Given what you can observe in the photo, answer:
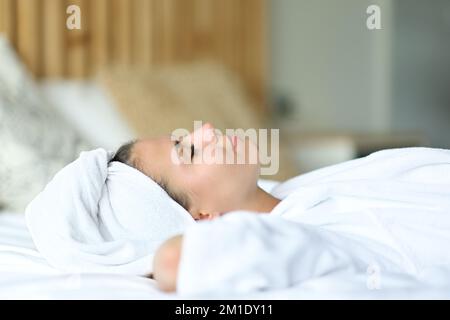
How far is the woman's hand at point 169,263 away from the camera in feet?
3.34

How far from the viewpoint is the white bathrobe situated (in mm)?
952

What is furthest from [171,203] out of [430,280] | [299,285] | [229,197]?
[430,280]

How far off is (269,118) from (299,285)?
2.45 metres

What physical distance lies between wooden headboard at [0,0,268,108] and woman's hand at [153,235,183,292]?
1692 millimetres

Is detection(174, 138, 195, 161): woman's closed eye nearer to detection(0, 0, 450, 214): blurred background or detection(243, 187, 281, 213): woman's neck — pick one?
detection(243, 187, 281, 213): woman's neck

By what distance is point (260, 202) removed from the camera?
1.37 m

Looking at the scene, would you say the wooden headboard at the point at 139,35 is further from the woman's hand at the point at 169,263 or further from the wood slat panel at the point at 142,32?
the woman's hand at the point at 169,263

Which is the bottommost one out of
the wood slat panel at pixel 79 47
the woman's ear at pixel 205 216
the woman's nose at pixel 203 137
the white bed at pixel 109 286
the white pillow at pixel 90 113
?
the white bed at pixel 109 286

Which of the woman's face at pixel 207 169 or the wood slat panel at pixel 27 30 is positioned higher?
the wood slat panel at pixel 27 30

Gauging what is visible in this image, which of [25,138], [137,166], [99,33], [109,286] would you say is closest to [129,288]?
[109,286]

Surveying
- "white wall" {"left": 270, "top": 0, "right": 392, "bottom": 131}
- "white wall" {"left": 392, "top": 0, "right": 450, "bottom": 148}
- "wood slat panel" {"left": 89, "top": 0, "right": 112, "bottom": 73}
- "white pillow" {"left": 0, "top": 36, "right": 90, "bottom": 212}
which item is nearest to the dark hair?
"white pillow" {"left": 0, "top": 36, "right": 90, "bottom": 212}

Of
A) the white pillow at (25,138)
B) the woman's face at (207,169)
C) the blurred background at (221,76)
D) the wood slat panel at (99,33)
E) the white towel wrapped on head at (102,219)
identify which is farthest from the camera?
the wood slat panel at (99,33)

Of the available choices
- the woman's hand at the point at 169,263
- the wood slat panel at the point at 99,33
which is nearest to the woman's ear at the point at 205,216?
the woman's hand at the point at 169,263

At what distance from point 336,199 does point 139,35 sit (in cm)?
175
